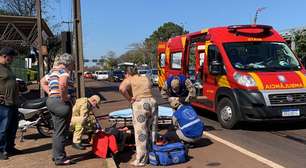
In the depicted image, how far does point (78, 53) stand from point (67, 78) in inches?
358

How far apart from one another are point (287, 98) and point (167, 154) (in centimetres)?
411

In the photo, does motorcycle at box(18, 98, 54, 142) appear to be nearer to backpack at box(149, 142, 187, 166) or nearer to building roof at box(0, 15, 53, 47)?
backpack at box(149, 142, 187, 166)

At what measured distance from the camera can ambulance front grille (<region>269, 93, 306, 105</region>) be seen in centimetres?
1113

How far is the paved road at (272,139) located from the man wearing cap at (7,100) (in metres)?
4.30

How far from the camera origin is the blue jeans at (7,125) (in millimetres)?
8766

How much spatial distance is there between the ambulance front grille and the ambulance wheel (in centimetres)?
91

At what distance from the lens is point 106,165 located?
808 centimetres

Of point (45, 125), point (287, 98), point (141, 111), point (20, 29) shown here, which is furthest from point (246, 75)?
point (20, 29)

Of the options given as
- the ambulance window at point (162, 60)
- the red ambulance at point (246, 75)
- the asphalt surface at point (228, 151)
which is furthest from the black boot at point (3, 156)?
the ambulance window at point (162, 60)

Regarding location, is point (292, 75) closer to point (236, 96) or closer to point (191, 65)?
point (236, 96)

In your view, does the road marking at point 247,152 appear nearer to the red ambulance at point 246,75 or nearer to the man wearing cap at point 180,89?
the red ambulance at point 246,75

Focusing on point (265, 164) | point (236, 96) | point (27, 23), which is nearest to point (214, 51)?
point (236, 96)

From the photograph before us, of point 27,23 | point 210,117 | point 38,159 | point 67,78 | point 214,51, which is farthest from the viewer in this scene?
point 27,23

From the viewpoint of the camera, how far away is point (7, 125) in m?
8.84
